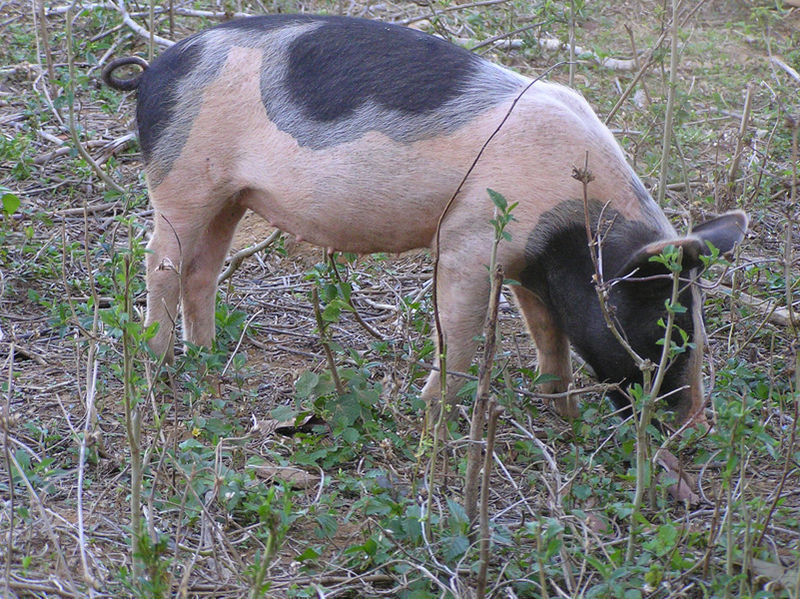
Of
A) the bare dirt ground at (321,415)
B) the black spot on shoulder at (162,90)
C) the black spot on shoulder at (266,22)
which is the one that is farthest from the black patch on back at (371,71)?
the bare dirt ground at (321,415)

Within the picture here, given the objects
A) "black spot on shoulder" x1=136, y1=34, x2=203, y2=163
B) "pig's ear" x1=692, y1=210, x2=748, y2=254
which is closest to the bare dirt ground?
"pig's ear" x1=692, y1=210, x2=748, y2=254

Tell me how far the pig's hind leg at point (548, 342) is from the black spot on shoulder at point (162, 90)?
1.66 meters

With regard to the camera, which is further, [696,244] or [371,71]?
[371,71]

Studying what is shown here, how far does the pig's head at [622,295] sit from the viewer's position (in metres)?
3.78

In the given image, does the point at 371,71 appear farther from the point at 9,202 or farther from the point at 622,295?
the point at 9,202

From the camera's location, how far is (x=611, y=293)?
12.7 ft

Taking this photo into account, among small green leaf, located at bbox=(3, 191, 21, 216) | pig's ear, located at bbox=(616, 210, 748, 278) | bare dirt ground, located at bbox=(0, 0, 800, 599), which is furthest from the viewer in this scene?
small green leaf, located at bbox=(3, 191, 21, 216)

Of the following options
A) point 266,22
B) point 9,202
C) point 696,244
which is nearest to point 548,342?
point 696,244

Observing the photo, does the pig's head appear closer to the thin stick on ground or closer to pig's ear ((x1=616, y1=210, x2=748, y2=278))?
pig's ear ((x1=616, y1=210, x2=748, y2=278))

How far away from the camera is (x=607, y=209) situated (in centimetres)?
393

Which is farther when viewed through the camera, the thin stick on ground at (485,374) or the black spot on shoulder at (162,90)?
the black spot on shoulder at (162,90)

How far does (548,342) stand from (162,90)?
199cm

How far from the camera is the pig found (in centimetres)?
390

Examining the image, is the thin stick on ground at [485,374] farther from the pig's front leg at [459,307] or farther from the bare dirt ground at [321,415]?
the pig's front leg at [459,307]
